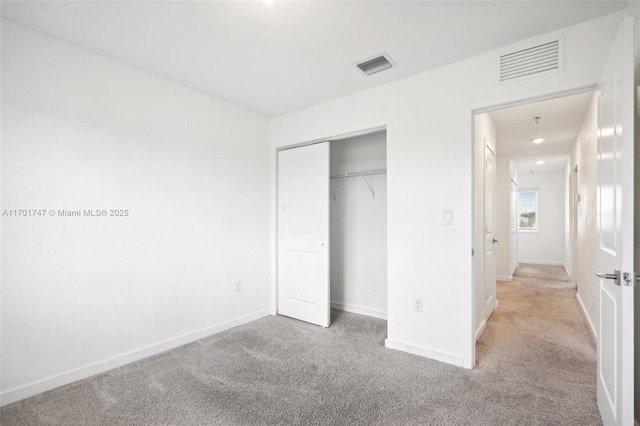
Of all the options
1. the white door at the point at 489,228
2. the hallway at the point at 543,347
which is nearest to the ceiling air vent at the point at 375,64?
the white door at the point at 489,228

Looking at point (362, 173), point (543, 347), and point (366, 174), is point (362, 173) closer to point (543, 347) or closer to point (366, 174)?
point (366, 174)

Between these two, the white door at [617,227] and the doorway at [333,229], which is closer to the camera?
the white door at [617,227]

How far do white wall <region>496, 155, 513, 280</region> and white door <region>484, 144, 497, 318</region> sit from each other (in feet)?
7.50

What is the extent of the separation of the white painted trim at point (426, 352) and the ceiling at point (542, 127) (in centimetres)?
235

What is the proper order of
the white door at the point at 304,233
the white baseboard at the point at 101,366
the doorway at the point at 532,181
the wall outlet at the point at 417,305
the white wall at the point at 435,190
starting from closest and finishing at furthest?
the white baseboard at the point at 101,366, the white wall at the point at 435,190, the wall outlet at the point at 417,305, the doorway at the point at 532,181, the white door at the point at 304,233

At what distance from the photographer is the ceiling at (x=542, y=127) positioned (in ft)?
11.5

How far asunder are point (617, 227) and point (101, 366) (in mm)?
3441

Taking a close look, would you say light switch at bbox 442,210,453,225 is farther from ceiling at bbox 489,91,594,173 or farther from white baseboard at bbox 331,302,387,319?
white baseboard at bbox 331,302,387,319

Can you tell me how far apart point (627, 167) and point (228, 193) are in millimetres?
3124

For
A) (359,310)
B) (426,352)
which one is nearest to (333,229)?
(359,310)

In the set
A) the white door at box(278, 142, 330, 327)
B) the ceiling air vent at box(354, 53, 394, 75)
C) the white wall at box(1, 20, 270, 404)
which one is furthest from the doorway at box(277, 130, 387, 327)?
the ceiling air vent at box(354, 53, 394, 75)

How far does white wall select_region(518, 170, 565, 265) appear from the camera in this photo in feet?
27.0

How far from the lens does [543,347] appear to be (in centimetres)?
285

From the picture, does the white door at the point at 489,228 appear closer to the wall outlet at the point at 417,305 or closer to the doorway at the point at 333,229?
the doorway at the point at 333,229
